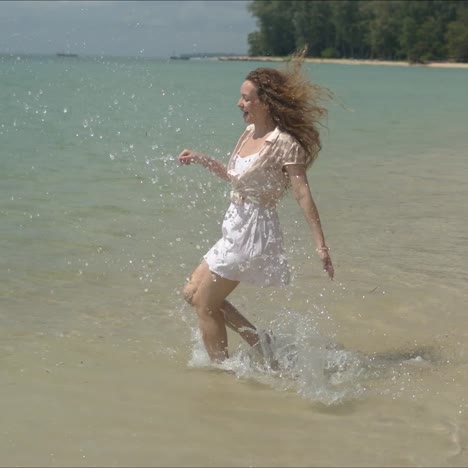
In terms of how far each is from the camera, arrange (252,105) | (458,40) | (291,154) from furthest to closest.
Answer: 1. (458,40)
2. (252,105)
3. (291,154)

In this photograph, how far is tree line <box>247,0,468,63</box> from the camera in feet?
381

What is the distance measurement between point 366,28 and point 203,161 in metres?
130

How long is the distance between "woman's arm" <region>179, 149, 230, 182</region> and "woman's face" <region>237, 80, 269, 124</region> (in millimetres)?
396

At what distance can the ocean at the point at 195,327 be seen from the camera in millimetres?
4328

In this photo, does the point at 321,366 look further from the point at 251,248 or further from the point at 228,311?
the point at 251,248

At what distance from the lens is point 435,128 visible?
22328mm

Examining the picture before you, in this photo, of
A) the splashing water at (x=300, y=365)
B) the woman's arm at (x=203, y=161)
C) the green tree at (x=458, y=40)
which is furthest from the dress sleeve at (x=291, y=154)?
the green tree at (x=458, y=40)

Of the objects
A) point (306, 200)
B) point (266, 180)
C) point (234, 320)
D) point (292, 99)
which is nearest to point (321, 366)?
point (234, 320)

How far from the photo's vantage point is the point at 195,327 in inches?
244

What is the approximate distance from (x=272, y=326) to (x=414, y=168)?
346 inches

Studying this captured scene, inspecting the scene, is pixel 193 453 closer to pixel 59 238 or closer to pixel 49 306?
pixel 49 306

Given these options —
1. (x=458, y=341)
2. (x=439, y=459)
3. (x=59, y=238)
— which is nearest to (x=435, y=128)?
(x=59, y=238)

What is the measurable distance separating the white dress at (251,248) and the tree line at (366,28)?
108779 millimetres

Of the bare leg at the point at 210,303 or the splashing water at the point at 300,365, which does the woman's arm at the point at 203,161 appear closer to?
the bare leg at the point at 210,303
